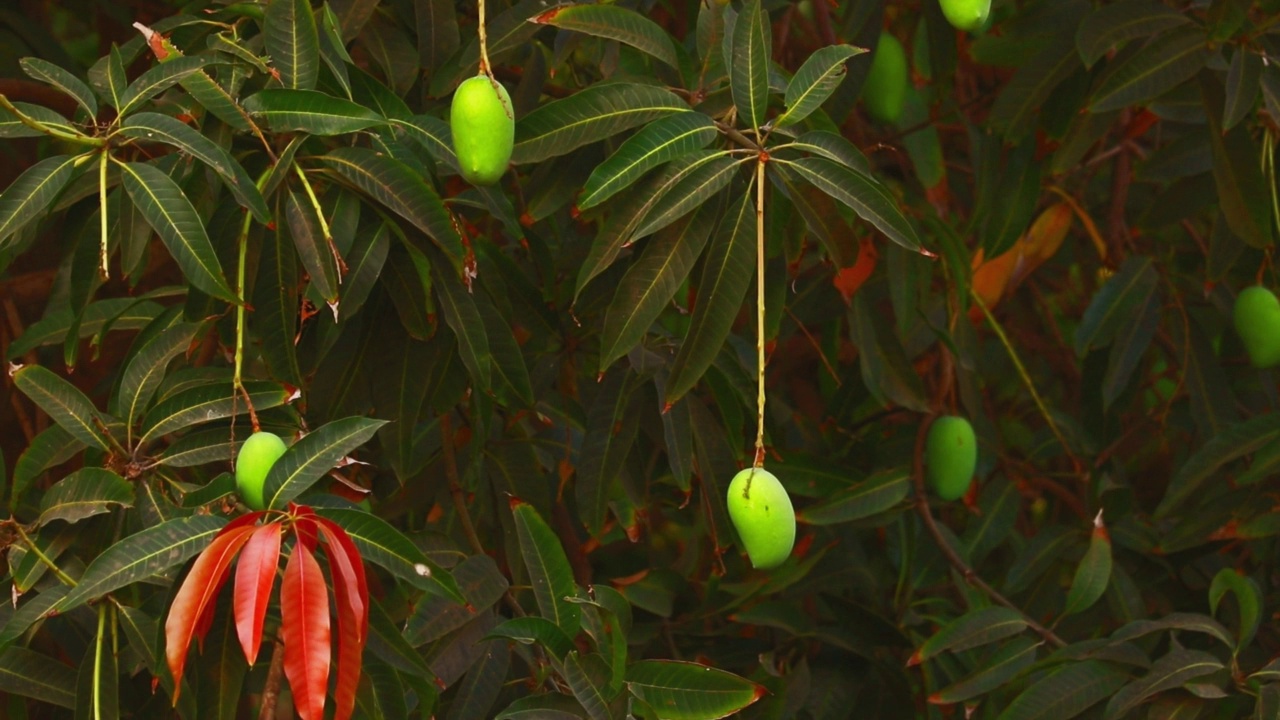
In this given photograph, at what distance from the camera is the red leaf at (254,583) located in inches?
34.9

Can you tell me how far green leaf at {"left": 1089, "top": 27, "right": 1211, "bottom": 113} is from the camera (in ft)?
5.20

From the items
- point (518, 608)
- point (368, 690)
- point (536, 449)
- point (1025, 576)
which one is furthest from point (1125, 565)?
point (368, 690)

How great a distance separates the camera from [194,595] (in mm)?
919

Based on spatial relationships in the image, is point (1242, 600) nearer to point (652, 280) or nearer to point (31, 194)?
point (652, 280)

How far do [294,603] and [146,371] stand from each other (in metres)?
0.39

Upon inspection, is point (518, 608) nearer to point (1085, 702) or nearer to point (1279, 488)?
point (1085, 702)

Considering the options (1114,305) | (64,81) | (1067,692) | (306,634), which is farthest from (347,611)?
(1114,305)

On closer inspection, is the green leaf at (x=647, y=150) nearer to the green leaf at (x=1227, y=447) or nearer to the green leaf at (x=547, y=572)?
the green leaf at (x=547, y=572)

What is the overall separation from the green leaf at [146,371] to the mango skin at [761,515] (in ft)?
1.63

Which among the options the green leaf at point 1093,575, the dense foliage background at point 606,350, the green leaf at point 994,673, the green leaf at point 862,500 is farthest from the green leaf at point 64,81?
the green leaf at point 1093,575

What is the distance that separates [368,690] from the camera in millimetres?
1152

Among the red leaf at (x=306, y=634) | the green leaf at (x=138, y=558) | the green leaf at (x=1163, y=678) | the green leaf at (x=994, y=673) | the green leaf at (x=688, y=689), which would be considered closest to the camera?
the red leaf at (x=306, y=634)

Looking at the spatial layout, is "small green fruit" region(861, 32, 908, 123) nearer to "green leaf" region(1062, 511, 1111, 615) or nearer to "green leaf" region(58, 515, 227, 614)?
"green leaf" region(1062, 511, 1111, 615)

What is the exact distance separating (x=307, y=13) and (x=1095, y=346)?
48.2 inches
